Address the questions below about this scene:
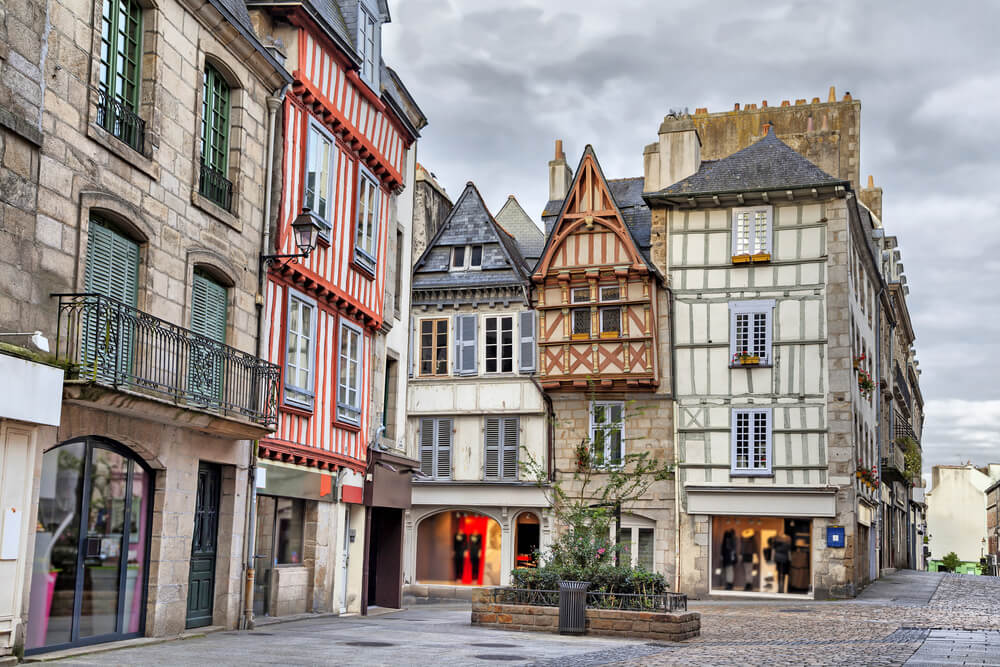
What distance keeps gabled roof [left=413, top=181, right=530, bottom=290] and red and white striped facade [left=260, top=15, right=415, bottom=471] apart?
36.6 feet

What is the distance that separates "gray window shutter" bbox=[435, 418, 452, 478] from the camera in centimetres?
3225

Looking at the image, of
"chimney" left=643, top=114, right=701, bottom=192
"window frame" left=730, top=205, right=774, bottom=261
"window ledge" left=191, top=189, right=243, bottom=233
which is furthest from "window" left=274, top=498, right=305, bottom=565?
"chimney" left=643, top=114, right=701, bottom=192

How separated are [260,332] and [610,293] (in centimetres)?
1595

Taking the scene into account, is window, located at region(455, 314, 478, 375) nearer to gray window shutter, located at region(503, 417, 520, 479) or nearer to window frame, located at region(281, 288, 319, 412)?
gray window shutter, located at region(503, 417, 520, 479)

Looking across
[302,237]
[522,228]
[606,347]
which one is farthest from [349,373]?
[522,228]

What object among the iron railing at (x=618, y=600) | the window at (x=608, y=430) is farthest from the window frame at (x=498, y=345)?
the iron railing at (x=618, y=600)

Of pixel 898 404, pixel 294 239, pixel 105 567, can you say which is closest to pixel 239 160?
pixel 294 239

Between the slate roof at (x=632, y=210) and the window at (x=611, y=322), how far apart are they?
191 centimetres

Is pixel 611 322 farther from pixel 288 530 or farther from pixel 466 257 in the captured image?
pixel 288 530

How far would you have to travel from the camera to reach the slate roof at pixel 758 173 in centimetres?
2930

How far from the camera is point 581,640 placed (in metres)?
14.9

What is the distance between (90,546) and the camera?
1177cm

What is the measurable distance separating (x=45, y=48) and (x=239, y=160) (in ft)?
14.2

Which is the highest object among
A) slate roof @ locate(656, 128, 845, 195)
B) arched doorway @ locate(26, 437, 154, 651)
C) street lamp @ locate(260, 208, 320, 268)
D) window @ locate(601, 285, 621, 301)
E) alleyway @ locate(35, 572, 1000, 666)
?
slate roof @ locate(656, 128, 845, 195)
